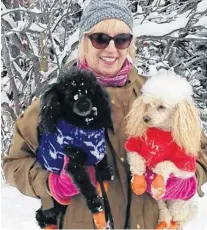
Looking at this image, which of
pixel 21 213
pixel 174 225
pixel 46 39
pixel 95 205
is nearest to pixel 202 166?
pixel 174 225

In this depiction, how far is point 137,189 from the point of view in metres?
2.23

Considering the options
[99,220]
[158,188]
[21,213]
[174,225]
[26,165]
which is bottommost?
[21,213]

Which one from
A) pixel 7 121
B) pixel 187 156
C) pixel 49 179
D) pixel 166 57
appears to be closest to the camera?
pixel 49 179

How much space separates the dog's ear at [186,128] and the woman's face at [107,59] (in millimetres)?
361

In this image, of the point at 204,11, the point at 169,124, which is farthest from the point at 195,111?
the point at 204,11

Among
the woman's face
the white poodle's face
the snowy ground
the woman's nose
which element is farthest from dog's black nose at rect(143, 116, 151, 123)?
the snowy ground

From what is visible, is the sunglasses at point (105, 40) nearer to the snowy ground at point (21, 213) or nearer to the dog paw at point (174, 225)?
the dog paw at point (174, 225)

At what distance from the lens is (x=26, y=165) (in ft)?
7.43

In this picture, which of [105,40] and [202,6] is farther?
[202,6]

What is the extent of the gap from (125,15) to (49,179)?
2.91 feet

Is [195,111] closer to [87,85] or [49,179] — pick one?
[87,85]

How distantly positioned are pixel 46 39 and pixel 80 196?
5664mm

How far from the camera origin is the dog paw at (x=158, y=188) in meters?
2.25

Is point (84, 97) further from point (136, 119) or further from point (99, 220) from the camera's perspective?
point (99, 220)
